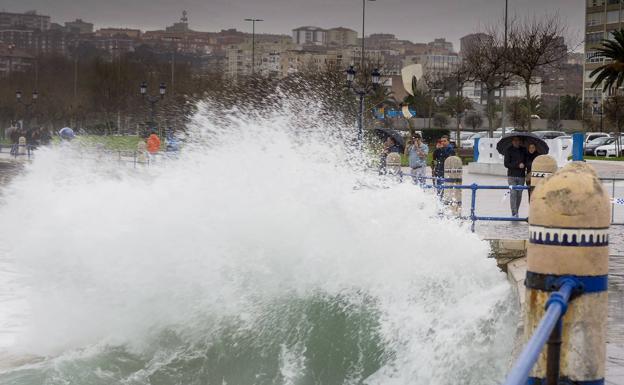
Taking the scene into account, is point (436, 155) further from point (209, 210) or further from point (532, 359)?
point (532, 359)

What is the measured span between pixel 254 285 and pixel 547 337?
18.9 ft

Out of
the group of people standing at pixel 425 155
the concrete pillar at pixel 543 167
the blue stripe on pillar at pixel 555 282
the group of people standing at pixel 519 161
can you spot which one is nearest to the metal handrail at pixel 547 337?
the blue stripe on pillar at pixel 555 282

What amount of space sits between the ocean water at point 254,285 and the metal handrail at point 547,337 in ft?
9.23

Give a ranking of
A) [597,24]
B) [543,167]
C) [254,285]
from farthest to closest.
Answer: [597,24] → [543,167] → [254,285]

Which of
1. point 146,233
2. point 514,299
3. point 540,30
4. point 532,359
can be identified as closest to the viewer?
point 532,359

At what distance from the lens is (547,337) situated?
302cm

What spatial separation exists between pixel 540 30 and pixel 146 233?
133 ft

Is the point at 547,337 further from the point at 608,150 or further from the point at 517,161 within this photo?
the point at 608,150

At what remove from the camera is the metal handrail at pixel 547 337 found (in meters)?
2.78

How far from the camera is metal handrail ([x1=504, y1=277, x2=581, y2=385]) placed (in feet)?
9.13

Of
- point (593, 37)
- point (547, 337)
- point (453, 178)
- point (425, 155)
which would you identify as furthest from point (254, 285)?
point (593, 37)

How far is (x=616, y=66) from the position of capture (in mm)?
46969

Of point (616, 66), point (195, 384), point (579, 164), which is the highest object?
point (616, 66)

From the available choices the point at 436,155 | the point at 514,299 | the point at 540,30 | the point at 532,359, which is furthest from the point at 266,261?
the point at 540,30
